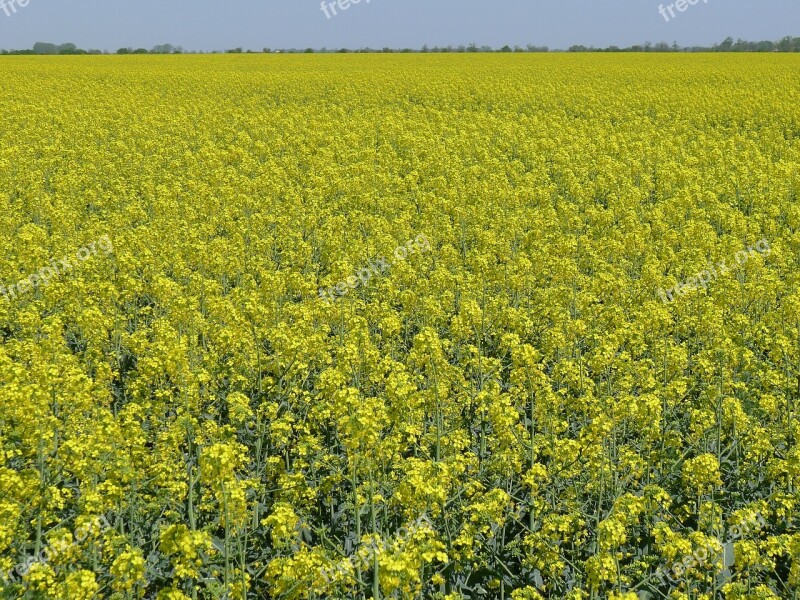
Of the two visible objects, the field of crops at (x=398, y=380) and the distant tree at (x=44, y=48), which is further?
the distant tree at (x=44, y=48)

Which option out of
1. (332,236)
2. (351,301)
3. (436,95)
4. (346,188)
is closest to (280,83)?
(436,95)

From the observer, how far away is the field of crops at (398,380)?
5.79m

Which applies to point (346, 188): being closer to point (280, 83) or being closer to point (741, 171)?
point (741, 171)

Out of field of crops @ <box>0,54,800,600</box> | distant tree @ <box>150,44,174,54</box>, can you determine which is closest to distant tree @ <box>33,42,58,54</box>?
distant tree @ <box>150,44,174,54</box>

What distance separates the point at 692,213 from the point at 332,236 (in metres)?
8.89

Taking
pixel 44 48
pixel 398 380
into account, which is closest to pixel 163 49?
pixel 44 48

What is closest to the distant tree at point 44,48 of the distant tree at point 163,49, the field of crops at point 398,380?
the distant tree at point 163,49

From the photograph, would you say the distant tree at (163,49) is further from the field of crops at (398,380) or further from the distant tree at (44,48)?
the field of crops at (398,380)

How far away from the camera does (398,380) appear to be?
24.3 feet

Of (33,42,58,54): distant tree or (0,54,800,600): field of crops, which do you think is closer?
(0,54,800,600): field of crops

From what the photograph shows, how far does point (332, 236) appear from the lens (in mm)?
14234

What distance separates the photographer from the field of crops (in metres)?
5.79

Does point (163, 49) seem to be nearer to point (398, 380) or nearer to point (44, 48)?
point (44, 48)

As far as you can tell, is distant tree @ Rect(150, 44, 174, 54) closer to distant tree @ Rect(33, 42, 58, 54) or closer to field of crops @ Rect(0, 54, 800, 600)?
distant tree @ Rect(33, 42, 58, 54)
